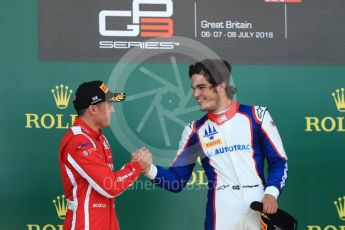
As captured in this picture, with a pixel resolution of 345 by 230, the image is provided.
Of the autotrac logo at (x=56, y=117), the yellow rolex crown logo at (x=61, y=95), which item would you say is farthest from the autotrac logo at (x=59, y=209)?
the yellow rolex crown logo at (x=61, y=95)

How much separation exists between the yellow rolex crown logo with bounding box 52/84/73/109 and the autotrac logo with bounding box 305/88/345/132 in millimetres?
1534

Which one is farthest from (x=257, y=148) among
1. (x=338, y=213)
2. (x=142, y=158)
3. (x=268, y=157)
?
(x=338, y=213)

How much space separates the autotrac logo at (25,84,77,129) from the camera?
3500 mm

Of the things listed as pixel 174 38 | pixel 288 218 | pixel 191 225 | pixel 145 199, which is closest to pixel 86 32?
pixel 174 38

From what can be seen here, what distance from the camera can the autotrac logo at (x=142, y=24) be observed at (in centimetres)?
353

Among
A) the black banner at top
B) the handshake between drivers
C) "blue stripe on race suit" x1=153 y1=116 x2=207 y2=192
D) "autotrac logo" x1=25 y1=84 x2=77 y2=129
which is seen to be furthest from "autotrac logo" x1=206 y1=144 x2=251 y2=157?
"autotrac logo" x1=25 y1=84 x2=77 y2=129

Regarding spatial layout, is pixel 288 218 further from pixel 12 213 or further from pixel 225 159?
pixel 12 213

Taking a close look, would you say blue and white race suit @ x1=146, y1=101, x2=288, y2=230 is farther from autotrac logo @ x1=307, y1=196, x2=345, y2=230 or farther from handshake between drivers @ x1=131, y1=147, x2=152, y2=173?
autotrac logo @ x1=307, y1=196, x2=345, y2=230

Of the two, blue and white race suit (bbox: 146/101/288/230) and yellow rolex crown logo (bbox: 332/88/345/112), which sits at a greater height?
yellow rolex crown logo (bbox: 332/88/345/112)

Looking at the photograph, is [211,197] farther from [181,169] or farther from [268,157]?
[268,157]

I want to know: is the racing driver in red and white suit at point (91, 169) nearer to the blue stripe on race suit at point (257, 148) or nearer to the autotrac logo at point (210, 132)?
the autotrac logo at point (210, 132)

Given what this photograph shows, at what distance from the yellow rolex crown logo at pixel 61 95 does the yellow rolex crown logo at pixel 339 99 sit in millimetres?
1697

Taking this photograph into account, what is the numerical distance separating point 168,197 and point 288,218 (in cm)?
112

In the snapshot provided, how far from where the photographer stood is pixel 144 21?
355 cm
